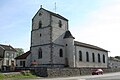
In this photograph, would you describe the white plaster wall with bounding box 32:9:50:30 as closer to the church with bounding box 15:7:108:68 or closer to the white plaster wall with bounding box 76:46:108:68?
the church with bounding box 15:7:108:68

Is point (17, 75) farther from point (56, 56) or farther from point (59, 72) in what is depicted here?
point (56, 56)

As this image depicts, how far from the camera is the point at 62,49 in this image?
4609cm

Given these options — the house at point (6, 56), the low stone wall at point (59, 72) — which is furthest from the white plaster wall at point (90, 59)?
the house at point (6, 56)

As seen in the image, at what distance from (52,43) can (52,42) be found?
24cm

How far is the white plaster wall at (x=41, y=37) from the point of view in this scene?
44.2 meters

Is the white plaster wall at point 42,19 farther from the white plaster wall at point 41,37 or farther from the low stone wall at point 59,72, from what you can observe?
the low stone wall at point 59,72

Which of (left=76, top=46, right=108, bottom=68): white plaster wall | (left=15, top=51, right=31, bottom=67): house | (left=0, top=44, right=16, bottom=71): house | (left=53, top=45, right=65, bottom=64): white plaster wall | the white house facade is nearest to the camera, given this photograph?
(left=53, top=45, right=65, bottom=64): white plaster wall

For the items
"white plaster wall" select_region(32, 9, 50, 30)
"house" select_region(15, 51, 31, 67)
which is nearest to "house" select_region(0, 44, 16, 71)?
"house" select_region(15, 51, 31, 67)

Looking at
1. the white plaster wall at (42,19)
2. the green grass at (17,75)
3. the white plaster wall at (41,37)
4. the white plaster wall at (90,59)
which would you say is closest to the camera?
the green grass at (17,75)

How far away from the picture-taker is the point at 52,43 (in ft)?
142

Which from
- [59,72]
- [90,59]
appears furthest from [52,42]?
[90,59]

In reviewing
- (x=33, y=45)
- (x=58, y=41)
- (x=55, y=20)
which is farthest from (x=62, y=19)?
(x=33, y=45)

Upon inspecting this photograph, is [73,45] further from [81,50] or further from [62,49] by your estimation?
[81,50]

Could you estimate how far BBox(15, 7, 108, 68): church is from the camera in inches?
1711
